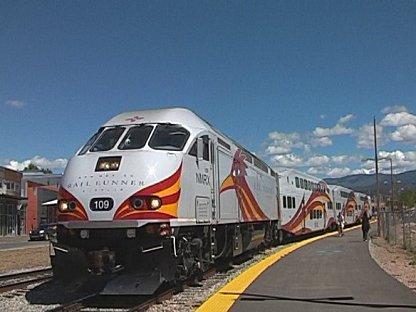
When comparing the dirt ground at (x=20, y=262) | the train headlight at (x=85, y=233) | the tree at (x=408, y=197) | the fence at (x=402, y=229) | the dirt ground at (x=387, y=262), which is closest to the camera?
the train headlight at (x=85, y=233)

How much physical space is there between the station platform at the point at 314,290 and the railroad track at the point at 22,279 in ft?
16.7

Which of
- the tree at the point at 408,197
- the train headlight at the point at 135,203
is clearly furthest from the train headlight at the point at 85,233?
the tree at the point at 408,197

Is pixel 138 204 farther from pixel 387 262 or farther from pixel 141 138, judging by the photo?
pixel 387 262

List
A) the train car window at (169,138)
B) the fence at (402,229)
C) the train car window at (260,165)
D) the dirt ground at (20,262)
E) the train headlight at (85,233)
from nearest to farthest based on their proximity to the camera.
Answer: the train headlight at (85,233)
the train car window at (169,138)
the dirt ground at (20,262)
the train car window at (260,165)
the fence at (402,229)

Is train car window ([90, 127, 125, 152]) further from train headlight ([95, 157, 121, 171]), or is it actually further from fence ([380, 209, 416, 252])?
fence ([380, 209, 416, 252])

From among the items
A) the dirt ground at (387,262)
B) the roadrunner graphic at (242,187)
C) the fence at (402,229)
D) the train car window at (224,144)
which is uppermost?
the train car window at (224,144)

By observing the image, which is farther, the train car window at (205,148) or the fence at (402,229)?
the fence at (402,229)

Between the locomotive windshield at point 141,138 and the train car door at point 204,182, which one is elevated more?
the locomotive windshield at point 141,138

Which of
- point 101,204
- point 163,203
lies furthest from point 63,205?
point 163,203

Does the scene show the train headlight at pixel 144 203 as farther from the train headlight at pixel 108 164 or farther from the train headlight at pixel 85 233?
the train headlight at pixel 85 233

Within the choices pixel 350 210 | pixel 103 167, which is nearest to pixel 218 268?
pixel 103 167

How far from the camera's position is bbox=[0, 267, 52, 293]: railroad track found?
566 inches

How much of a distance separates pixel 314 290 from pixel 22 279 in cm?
832

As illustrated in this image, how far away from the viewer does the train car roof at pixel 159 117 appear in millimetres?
13156
